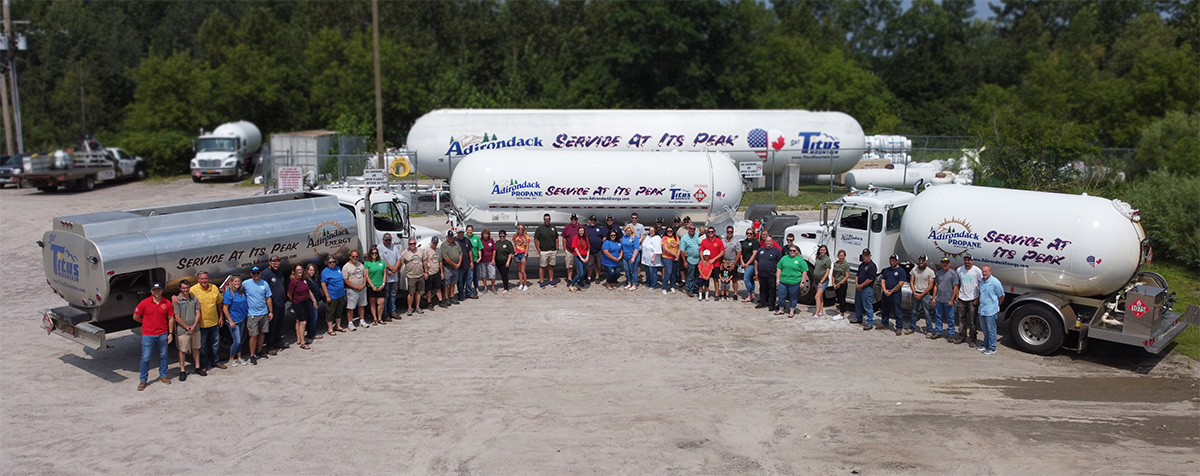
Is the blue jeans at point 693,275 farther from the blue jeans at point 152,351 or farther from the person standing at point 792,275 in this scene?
the blue jeans at point 152,351

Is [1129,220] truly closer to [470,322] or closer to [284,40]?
[470,322]

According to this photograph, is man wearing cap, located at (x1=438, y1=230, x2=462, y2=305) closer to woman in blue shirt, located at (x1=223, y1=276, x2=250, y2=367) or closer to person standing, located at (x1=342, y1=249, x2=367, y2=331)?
person standing, located at (x1=342, y1=249, x2=367, y2=331)

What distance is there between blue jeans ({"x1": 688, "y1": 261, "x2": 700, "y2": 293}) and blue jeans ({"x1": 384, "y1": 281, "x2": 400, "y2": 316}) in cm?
585

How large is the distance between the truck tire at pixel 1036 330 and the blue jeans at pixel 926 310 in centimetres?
120

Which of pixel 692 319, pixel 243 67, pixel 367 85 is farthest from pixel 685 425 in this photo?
pixel 243 67

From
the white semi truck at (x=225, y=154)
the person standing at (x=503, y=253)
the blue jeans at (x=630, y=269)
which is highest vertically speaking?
the white semi truck at (x=225, y=154)

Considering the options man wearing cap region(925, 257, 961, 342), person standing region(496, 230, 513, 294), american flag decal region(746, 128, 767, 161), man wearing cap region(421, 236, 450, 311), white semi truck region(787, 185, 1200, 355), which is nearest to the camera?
white semi truck region(787, 185, 1200, 355)

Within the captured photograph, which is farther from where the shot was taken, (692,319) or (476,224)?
(476,224)

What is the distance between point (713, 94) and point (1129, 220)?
3659cm

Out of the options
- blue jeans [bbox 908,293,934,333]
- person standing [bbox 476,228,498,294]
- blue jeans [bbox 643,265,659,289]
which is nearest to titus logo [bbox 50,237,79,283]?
person standing [bbox 476,228,498,294]

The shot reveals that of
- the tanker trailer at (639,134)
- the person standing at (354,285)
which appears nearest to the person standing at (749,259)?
the person standing at (354,285)

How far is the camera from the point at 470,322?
1527 centimetres

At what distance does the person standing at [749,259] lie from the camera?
16.8m

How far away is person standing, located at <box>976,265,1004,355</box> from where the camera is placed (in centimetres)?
1323
